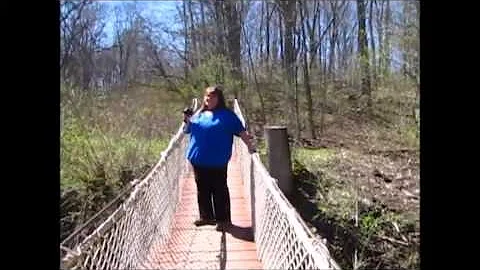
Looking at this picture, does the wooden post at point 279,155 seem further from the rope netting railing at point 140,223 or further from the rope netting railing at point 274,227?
the rope netting railing at point 140,223

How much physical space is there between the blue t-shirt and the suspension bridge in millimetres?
26

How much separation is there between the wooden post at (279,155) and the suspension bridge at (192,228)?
0.38ft

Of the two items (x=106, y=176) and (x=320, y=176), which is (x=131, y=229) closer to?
(x=106, y=176)

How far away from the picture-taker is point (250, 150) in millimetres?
1465

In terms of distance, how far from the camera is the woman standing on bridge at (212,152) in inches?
48.8


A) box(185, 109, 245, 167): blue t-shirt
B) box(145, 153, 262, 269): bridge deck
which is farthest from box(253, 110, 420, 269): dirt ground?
A: box(185, 109, 245, 167): blue t-shirt

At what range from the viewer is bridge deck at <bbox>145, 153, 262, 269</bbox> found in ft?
3.81

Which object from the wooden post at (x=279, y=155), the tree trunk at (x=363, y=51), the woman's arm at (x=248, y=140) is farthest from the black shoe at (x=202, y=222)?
the tree trunk at (x=363, y=51)

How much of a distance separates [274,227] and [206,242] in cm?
18

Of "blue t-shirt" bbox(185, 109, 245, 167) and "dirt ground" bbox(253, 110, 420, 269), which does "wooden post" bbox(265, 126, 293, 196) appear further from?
"blue t-shirt" bbox(185, 109, 245, 167)
